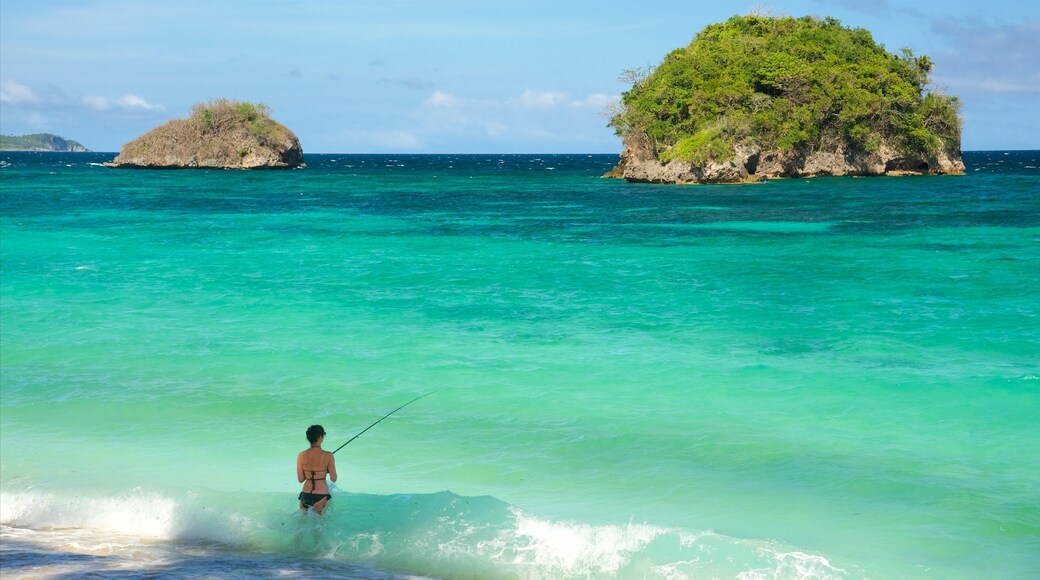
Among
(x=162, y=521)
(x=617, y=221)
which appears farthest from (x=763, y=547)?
(x=617, y=221)

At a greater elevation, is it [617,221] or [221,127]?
[221,127]

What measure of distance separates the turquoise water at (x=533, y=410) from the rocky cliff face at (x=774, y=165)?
40022mm

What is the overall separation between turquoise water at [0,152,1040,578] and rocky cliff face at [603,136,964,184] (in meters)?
40.0

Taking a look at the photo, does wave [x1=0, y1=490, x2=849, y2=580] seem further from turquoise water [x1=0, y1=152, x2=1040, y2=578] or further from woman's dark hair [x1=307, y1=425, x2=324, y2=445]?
woman's dark hair [x1=307, y1=425, x2=324, y2=445]

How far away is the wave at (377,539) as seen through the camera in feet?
27.0

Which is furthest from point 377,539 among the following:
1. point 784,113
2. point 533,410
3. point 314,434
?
point 784,113

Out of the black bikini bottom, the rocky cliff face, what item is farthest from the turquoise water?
the rocky cliff face

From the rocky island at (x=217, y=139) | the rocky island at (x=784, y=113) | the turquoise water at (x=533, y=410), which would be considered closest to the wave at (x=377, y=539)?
the turquoise water at (x=533, y=410)

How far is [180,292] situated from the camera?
75.7 ft

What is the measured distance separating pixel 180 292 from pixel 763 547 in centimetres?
1838

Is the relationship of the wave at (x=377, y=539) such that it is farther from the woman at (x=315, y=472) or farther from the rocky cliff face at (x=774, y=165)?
the rocky cliff face at (x=774, y=165)

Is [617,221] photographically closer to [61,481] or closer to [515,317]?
[515,317]

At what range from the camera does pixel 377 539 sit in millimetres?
8805

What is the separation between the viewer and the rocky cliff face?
229 ft
